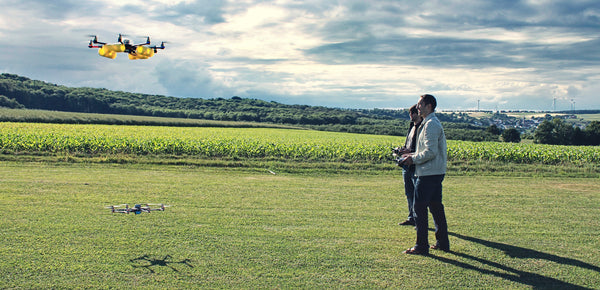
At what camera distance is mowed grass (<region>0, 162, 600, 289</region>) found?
5098 millimetres

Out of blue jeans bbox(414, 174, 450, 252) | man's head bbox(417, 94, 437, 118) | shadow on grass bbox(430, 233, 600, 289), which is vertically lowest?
shadow on grass bbox(430, 233, 600, 289)

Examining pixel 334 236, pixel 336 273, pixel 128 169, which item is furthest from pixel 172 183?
pixel 336 273

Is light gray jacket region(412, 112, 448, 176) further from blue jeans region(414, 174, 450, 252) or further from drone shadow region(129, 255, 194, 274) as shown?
drone shadow region(129, 255, 194, 274)

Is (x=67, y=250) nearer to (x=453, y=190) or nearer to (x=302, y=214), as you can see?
(x=302, y=214)

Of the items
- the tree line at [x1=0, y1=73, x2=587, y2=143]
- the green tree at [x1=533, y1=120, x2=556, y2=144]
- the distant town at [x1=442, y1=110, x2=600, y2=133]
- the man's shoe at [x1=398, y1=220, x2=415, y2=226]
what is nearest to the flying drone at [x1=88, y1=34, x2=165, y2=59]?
the man's shoe at [x1=398, y1=220, x2=415, y2=226]

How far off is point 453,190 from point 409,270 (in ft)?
26.0

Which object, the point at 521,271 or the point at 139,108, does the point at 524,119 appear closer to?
the point at 139,108

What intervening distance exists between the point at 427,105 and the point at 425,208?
161 cm

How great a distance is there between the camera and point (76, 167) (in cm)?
1611

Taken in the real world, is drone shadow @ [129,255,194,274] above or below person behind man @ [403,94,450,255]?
below

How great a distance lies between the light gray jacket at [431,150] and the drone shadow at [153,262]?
3.68 meters

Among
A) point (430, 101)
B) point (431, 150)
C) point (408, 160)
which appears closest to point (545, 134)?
point (430, 101)

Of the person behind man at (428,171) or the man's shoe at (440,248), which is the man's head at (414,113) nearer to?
the person behind man at (428,171)

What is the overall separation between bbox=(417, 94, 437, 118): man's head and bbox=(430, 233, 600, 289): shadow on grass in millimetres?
2219
